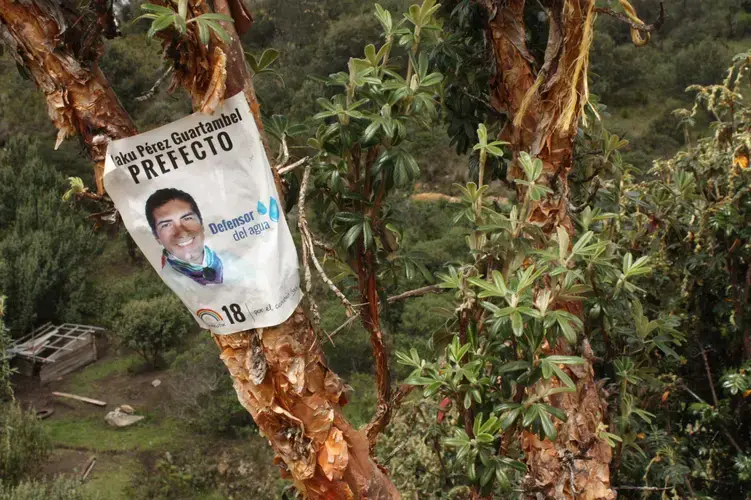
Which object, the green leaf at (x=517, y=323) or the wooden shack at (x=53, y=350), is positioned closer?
the green leaf at (x=517, y=323)

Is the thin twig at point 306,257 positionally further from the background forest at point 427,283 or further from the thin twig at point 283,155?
the background forest at point 427,283

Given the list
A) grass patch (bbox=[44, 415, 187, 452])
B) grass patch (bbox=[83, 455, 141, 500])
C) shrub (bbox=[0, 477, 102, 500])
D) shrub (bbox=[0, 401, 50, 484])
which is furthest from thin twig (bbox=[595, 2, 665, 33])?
grass patch (bbox=[44, 415, 187, 452])

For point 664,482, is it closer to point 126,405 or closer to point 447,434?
point 447,434

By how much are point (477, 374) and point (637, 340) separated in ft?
1.98

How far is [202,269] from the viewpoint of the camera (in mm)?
1441

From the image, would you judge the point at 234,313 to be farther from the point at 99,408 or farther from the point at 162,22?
the point at 99,408

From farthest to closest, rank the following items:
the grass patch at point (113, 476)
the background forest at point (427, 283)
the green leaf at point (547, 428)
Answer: the grass patch at point (113, 476) → the background forest at point (427, 283) → the green leaf at point (547, 428)

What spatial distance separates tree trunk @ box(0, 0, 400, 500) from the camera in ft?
4.37

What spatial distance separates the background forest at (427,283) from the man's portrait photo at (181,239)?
0.21m

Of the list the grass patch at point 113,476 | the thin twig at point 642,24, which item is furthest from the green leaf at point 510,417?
the grass patch at point 113,476

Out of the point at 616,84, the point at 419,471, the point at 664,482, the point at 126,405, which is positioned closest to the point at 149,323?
the point at 126,405

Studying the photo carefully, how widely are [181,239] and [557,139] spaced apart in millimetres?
913

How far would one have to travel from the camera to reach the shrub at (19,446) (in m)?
5.11

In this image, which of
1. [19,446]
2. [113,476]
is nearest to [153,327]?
[113,476]
